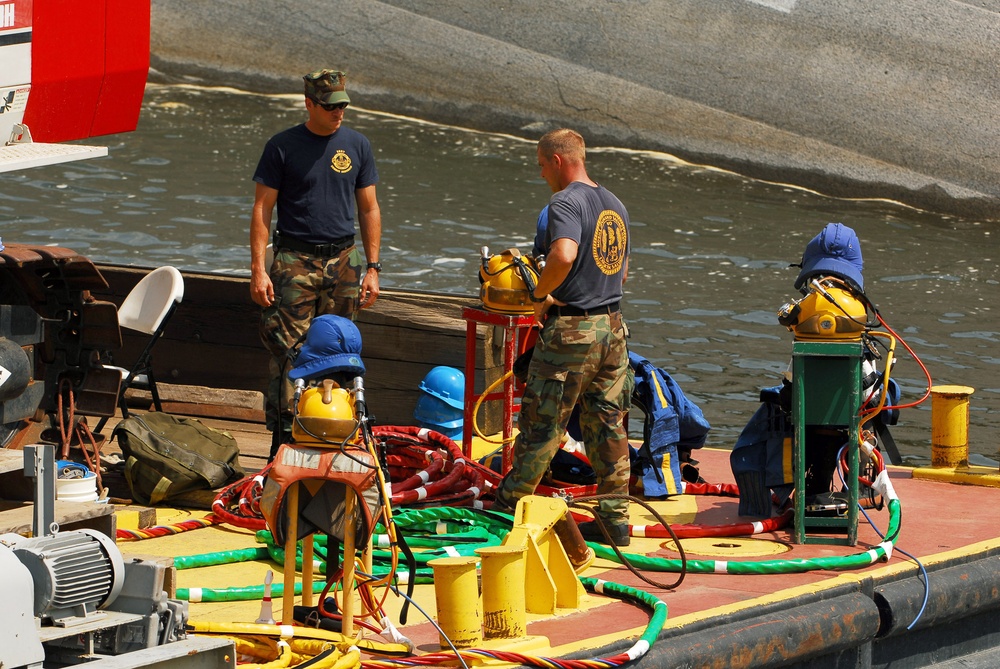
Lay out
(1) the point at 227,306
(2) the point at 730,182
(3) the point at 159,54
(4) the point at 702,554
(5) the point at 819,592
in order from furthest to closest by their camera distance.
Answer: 1. (3) the point at 159,54
2. (2) the point at 730,182
3. (1) the point at 227,306
4. (4) the point at 702,554
5. (5) the point at 819,592

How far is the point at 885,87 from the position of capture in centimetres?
2255

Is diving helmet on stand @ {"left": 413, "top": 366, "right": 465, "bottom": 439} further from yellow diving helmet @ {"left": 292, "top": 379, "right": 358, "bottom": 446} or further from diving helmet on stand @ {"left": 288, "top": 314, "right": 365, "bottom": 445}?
yellow diving helmet @ {"left": 292, "top": 379, "right": 358, "bottom": 446}

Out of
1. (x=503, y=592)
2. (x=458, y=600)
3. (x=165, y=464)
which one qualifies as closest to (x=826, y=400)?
(x=503, y=592)

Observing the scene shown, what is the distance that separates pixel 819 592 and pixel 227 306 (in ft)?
14.9


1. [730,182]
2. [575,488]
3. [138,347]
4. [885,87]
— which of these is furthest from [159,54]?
[575,488]

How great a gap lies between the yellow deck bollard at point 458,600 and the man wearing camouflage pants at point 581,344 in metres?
1.38

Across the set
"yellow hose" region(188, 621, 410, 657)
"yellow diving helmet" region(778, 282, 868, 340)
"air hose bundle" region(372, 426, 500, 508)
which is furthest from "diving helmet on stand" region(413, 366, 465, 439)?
"yellow hose" region(188, 621, 410, 657)

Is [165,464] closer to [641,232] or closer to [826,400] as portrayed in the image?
[826,400]

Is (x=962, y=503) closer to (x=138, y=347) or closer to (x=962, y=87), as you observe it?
(x=138, y=347)

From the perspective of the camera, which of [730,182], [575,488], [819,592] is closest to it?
[819,592]

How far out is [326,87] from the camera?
6.82 m

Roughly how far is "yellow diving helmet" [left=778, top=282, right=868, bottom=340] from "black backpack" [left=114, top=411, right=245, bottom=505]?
8.36 feet

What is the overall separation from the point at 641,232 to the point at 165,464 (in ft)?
38.9

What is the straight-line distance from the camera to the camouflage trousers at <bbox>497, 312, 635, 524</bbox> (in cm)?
593
